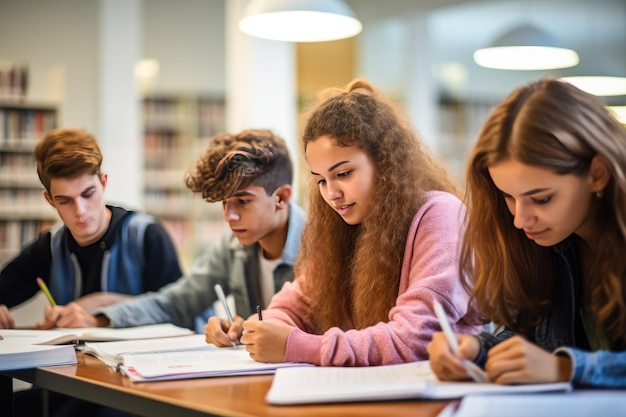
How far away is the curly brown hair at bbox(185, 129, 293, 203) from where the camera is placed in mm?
1943

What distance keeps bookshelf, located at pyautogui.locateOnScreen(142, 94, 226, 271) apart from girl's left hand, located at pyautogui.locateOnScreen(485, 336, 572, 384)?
224 inches

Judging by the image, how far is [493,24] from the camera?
23.0ft

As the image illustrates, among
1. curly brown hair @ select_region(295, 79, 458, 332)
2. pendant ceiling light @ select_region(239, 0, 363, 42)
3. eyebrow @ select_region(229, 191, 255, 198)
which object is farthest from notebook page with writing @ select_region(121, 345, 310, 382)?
pendant ceiling light @ select_region(239, 0, 363, 42)

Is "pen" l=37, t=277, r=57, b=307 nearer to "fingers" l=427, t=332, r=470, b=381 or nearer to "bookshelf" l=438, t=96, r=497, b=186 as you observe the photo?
"fingers" l=427, t=332, r=470, b=381

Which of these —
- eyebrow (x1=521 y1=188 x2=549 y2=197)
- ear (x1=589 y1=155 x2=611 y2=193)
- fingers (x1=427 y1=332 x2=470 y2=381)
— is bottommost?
fingers (x1=427 y1=332 x2=470 y2=381)

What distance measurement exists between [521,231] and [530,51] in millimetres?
2852

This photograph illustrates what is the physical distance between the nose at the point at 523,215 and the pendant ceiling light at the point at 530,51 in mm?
2915

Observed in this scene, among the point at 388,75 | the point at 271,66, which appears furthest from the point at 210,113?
the point at 271,66

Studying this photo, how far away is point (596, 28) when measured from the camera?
265 inches

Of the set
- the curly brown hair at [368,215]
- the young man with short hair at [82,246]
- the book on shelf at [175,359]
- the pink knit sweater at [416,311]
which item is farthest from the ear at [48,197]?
the pink knit sweater at [416,311]

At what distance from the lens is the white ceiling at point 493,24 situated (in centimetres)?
664

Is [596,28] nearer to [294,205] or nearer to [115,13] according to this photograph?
[115,13]

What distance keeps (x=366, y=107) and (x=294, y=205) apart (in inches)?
23.1

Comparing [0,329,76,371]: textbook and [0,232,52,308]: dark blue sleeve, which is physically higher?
[0,232,52,308]: dark blue sleeve
